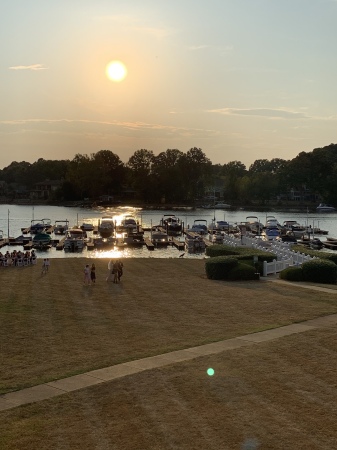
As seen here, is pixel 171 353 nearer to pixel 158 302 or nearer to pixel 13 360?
pixel 13 360

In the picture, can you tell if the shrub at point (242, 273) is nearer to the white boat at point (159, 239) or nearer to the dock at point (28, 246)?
the white boat at point (159, 239)

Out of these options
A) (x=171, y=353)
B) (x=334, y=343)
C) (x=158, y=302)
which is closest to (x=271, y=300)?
(x=158, y=302)

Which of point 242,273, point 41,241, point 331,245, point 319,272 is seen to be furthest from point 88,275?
point 331,245

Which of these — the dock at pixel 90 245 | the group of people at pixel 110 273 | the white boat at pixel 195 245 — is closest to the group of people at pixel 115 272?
the group of people at pixel 110 273

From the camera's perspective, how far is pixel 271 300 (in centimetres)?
2759

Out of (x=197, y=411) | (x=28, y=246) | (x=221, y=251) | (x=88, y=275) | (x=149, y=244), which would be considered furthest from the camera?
(x=149, y=244)

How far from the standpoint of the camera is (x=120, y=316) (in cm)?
2417

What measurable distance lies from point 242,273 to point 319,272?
14.5ft

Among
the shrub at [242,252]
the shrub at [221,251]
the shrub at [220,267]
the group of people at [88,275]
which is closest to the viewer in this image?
the group of people at [88,275]

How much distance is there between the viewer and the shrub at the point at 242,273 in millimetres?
35594

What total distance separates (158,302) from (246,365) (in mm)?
11367

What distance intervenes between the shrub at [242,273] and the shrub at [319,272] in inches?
119

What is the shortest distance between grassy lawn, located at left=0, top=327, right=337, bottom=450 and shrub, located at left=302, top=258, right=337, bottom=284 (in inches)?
692

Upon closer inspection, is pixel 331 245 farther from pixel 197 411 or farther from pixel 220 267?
pixel 197 411
